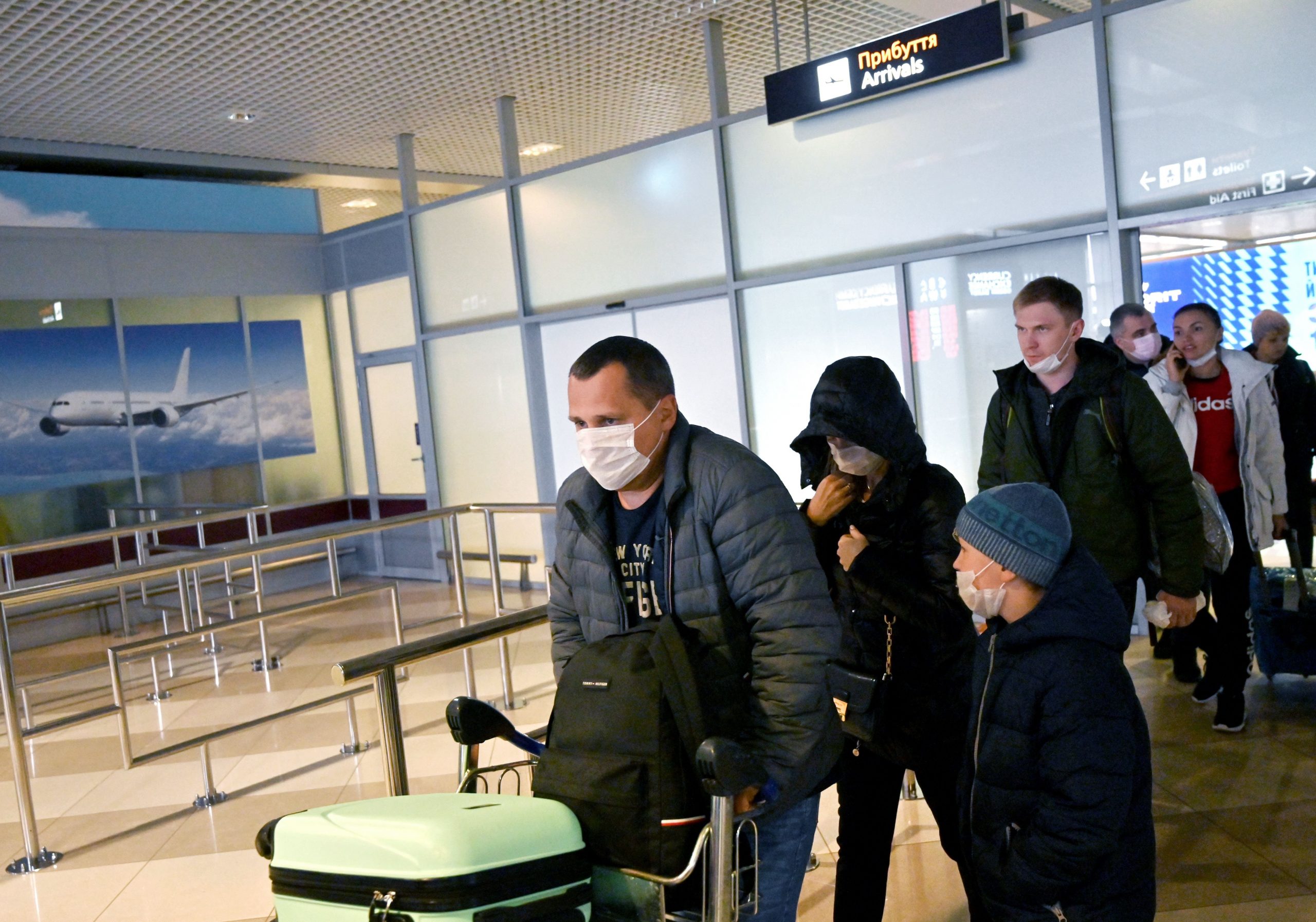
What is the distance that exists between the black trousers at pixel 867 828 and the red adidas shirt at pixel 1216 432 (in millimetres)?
2710

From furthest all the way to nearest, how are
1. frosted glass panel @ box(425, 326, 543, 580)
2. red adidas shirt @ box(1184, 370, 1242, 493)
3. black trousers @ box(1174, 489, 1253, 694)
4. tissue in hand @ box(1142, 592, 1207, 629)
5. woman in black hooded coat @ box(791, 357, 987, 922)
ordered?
frosted glass panel @ box(425, 326, 543, 580) → red adidas shirt @ box(1184, 370, 1242, 493) → black trousers @ box(1174, 489, 1253, 694) → tissue in hand @ box(1142, 592, 1207, 629) → woman in black hooded coat @ box(791, 357, 987, 922)

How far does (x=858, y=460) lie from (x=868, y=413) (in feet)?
0.34

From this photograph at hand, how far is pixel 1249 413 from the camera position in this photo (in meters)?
4.12

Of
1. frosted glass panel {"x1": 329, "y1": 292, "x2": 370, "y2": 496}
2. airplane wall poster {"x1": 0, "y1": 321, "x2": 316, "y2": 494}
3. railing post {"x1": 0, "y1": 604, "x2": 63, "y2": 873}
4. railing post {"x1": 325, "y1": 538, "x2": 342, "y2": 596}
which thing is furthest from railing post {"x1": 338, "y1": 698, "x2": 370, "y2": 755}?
frosted glass panel {"x1": 329, "y1": 292, "x2": 370, "y2": 496}

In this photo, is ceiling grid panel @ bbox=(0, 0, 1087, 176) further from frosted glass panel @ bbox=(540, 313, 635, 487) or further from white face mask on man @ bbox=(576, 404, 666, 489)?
white face mask on man @ bbox=(576, 404, 666, 489)

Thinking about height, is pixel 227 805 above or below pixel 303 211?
below

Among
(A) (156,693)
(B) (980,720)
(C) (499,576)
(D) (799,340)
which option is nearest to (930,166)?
(D) (799,340)

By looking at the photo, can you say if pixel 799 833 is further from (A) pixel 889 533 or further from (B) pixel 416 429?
(B) pixel 416 429

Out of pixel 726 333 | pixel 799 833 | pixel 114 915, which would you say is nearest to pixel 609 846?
pixel 799 833

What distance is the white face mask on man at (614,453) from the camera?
5.47 feet

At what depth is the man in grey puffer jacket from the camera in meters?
1.55

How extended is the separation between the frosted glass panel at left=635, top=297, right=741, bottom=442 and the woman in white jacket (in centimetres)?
333

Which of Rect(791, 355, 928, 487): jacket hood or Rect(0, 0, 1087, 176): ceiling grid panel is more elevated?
Rect(0, 0, 1087, 176): ceiling grid panel

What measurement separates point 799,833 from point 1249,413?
3295 mm
